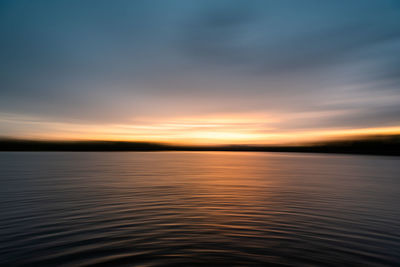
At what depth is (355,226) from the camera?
10.4 m

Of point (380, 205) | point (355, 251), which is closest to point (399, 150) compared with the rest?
point (380, 205)

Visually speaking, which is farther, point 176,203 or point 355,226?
point 176,203

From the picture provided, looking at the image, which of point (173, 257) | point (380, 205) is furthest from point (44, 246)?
point (380, 205)

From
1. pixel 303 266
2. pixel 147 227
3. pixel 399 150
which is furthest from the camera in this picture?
pixel 399 150

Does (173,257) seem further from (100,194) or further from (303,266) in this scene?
(100,194)

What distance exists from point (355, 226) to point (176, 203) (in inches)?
378

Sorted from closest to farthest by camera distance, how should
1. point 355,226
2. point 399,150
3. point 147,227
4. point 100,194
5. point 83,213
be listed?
point 147,227 → point 355,226 → point 83,213 → point 100,194 → point 399,150

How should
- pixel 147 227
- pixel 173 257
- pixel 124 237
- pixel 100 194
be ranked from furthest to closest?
1. pixel 100 194
2. pixel 147 227
3. pixel 124 237
4. pixel 173 257

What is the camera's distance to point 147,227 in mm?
9742

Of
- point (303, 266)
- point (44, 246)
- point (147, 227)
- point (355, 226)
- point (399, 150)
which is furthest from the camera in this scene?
point (399, 150)

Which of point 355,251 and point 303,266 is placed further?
point 355,251

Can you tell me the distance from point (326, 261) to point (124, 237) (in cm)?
664

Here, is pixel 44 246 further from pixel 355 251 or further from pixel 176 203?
pixel 355 251

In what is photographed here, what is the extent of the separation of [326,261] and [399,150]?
211m
